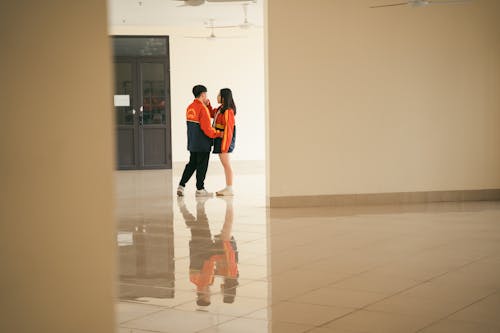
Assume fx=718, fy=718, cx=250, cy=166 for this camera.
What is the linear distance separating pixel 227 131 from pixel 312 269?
568 cm

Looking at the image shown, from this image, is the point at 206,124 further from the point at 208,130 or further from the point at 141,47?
the point at 141,47

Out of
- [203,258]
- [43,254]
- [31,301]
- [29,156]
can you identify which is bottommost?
[203,258]

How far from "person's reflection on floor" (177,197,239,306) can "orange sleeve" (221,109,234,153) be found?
228 centimetres

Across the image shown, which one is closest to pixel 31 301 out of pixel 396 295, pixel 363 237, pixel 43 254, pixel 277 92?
pixel 43 254

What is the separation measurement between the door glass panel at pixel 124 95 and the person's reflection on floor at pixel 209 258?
9604 mm

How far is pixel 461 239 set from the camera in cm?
697

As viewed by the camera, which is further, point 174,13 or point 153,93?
point 153,93

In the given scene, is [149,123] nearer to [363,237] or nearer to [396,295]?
[363,237]

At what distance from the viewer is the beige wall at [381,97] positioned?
31.4 ft

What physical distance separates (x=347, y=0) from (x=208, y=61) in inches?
335

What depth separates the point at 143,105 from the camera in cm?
1816

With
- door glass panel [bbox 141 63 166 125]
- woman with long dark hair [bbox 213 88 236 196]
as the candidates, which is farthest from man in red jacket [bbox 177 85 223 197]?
door glass panel [bbox 141 63 166 125]

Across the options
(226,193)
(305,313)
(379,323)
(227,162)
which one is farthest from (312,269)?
(226,193)

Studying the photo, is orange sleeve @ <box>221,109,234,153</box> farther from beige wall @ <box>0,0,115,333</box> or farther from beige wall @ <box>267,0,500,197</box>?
beige wall @ <box>0,0,115,333</box>
